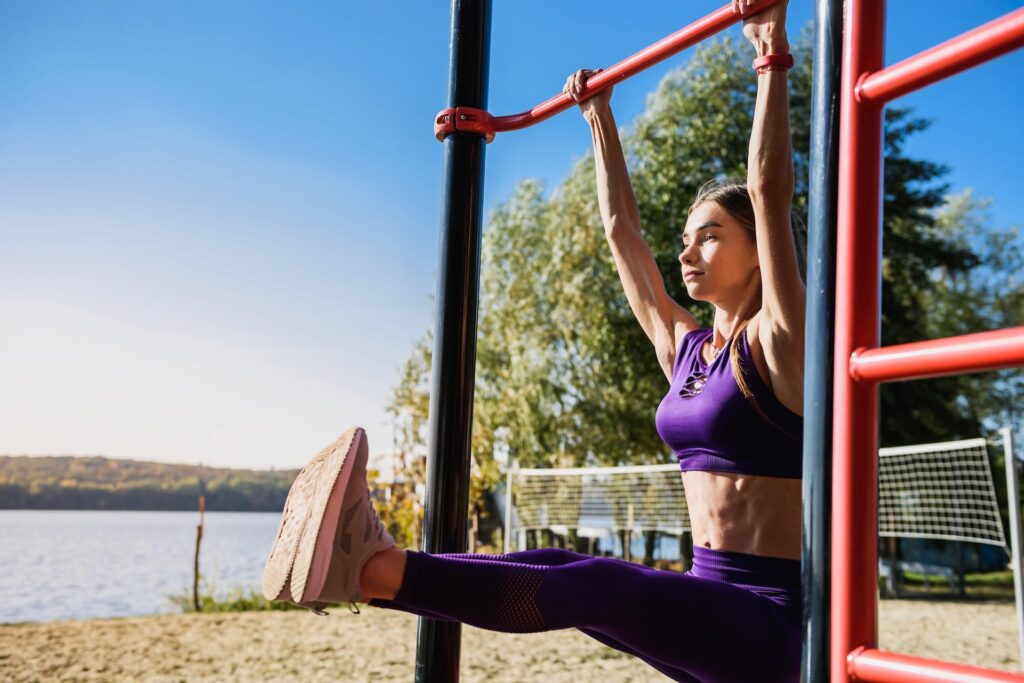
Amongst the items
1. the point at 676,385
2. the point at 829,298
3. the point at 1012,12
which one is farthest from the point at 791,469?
the point at 1012,12

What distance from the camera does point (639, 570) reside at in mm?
1452

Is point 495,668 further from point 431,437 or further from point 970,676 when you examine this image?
point 970,676

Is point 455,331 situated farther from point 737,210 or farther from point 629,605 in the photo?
point 629,605

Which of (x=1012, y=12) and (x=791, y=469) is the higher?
(x=1012, y=12)

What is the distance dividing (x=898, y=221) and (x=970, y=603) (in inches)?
232

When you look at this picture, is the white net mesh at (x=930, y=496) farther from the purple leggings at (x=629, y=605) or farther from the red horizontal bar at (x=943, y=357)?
the red horizontal bar at (x=943, y=357)

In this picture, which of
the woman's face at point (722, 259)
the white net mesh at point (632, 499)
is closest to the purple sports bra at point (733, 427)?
the woman's face at point (722, 259)

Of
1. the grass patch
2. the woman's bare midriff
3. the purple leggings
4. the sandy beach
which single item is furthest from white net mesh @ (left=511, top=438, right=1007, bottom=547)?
the purple leggings

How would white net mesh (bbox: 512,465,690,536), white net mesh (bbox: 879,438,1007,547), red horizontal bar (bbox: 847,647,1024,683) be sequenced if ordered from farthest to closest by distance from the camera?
white net mesh (bbox: 512,465,690,536)
white net mesh (bbox: 879,438,1007,547)
red horizontal bar (bbox: 847,647,1024,683)

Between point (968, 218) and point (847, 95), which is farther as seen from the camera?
point (968, 218)

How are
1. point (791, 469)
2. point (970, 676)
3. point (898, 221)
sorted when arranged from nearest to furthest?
1. point (970, 676)
2. point (791, 469)
3. point (898, 221)

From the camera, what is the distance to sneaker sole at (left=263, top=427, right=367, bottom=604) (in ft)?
4.30

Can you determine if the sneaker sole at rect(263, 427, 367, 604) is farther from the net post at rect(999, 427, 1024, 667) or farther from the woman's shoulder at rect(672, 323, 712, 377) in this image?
the net post at rect(999, 427, 1024, 667)

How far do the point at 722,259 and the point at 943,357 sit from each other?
890mm
